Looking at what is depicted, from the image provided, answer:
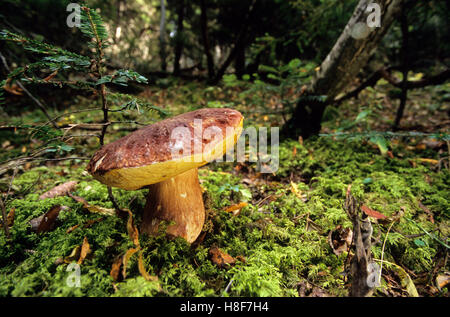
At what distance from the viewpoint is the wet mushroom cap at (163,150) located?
35.7 inches

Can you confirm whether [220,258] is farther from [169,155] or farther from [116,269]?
[169,155]

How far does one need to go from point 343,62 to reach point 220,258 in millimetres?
2768

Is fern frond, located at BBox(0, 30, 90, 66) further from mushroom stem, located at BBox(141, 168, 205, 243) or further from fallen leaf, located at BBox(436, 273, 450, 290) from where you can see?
fallen leaf, located at BBox(436, 273, 450, 290)

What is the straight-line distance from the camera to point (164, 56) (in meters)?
6.14

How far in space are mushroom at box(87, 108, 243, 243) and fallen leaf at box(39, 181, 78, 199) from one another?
1.19 metres

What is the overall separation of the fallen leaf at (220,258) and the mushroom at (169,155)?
16 cm

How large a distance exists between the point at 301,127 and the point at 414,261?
7.32 feet

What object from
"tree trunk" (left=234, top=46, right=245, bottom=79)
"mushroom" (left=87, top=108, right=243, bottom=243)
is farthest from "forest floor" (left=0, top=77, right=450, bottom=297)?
"tree trunk" (left=234, top=46, right=245, bottom=79)

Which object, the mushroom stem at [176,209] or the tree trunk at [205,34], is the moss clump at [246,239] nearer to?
the mushroom stem at [176,209]

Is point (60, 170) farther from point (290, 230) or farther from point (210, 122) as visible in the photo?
point (290, 230)

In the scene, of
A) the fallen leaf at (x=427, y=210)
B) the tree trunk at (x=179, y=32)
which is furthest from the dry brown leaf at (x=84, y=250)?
the tree trunk at (x=179, y=32)

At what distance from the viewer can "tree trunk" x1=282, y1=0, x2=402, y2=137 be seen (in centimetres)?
222

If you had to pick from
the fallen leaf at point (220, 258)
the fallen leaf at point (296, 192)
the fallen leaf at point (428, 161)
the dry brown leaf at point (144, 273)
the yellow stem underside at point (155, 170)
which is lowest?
the fallen leaf at point (220, 258)

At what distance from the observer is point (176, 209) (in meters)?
1.30
